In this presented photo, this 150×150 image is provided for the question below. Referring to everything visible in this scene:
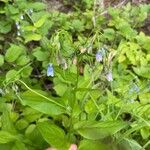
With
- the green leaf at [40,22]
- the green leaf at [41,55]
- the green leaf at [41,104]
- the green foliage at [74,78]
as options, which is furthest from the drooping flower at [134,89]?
the green leaf at [40,22]

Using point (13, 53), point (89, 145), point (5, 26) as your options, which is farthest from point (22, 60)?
point (89, 145)

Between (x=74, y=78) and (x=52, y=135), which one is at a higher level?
(x=74, y=78)

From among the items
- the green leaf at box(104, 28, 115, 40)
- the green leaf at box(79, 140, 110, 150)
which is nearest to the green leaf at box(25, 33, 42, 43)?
the green leaf at box(104, 28, 115, 40)

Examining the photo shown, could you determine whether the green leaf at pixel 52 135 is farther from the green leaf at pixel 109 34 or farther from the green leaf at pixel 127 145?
the green leaf at pixel 109 34

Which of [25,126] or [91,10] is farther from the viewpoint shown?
[91,10]

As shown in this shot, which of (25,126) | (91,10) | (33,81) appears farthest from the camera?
(91,10)

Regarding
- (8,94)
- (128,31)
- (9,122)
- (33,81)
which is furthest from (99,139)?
(128,31)

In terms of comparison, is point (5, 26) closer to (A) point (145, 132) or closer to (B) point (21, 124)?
(B) point (21, 124)

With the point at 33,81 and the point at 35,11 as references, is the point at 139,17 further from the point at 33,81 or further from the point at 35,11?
the point at 33,81
